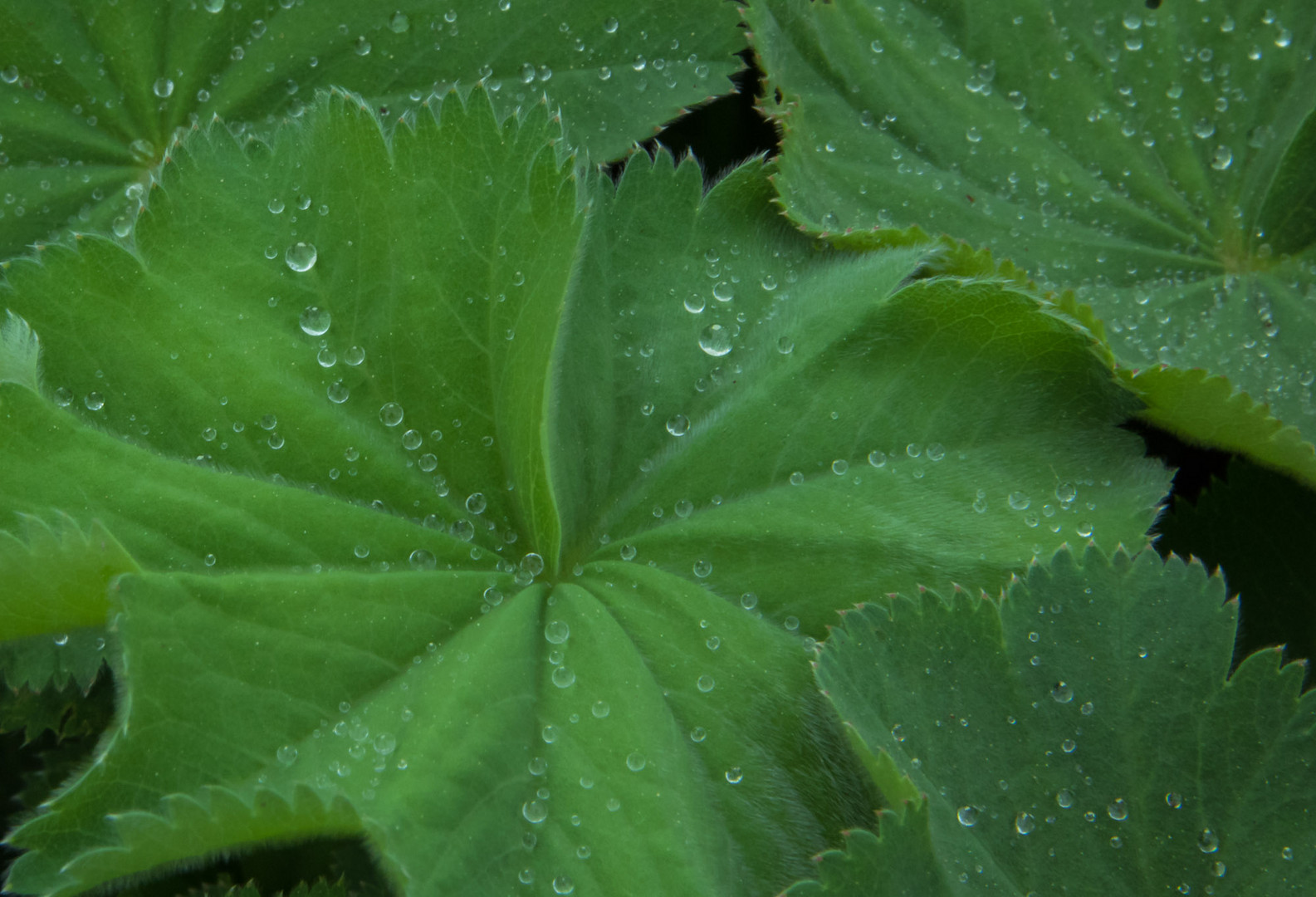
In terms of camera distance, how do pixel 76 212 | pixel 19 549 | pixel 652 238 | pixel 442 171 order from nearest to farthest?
pixel 19 549
pixel 442 171
pixel 652 238
pixel 76 212

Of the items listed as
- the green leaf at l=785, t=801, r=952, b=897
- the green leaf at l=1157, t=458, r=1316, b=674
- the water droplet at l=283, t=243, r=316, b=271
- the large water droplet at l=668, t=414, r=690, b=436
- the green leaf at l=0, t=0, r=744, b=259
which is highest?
the green leaf at l=0, t=0, r=744, b=259

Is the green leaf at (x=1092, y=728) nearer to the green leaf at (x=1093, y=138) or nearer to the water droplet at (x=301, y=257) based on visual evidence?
the green leaf at (x=1093, y=138)

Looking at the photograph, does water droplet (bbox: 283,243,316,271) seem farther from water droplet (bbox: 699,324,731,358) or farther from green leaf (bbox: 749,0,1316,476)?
green leaf (bbox: 749,0,1316,476)

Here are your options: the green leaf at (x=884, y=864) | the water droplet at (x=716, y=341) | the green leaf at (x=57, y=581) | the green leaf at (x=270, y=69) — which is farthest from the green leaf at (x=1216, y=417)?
the green leaf at (x=57, y=581)

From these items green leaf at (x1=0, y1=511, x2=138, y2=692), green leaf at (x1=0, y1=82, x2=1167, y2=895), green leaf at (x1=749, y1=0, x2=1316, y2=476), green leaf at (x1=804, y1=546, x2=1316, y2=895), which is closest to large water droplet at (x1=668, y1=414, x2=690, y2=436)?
green leaf at (x1=0, y1=82, x2=1167, y2=895)

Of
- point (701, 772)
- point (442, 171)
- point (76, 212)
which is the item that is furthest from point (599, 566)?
point (76, 212)

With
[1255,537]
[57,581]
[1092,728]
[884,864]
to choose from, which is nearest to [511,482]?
[57,581]

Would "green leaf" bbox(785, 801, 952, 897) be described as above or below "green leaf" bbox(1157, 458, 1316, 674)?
below

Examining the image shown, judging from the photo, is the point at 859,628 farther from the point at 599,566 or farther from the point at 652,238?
the point at 652,238
